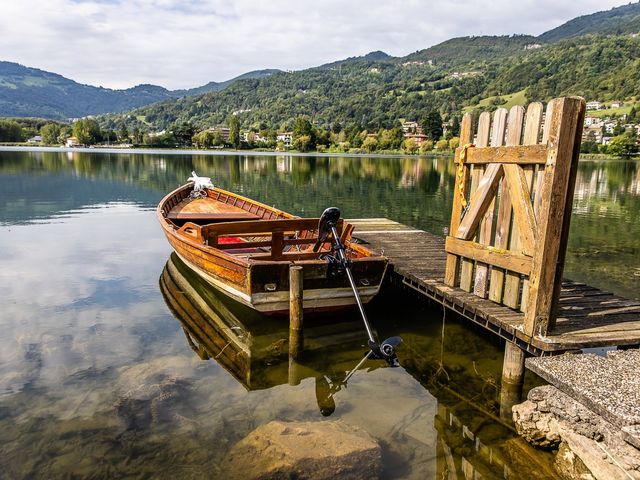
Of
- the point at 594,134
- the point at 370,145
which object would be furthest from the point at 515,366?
the point at 594,134

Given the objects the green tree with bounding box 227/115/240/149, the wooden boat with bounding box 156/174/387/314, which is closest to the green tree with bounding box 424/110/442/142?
the green tree with bounding box 227/115/240/149

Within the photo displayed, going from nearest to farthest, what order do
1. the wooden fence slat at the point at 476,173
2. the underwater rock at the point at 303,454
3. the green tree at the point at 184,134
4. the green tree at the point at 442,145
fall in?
the underwater rock at the point at 303,454, the wooden fence slat at the point at 476,173, the green tree at the point at 442,145, the green tree at the point at 184,134

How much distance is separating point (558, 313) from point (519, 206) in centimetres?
196

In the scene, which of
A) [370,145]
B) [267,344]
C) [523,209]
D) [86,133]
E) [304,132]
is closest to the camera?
[523,209]

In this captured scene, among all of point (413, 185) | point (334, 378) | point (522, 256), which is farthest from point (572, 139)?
point (413, 185)

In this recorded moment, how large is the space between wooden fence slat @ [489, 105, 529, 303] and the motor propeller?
5.91 ft

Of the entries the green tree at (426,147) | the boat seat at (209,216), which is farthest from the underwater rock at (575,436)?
the green tree at (426,147)

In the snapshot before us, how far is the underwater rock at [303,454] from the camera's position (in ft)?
17.0

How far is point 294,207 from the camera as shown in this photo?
26.9 metres

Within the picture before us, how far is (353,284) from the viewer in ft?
27.8

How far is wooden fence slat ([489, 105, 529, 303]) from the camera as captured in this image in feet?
23.0

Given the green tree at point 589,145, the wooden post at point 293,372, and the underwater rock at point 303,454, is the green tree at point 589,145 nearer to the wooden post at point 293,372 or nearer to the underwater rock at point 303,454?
the wooden post at point 293,372

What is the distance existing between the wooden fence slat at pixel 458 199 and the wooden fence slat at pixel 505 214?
78cm

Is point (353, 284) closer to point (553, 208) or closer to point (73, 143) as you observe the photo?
point (553, 208)
